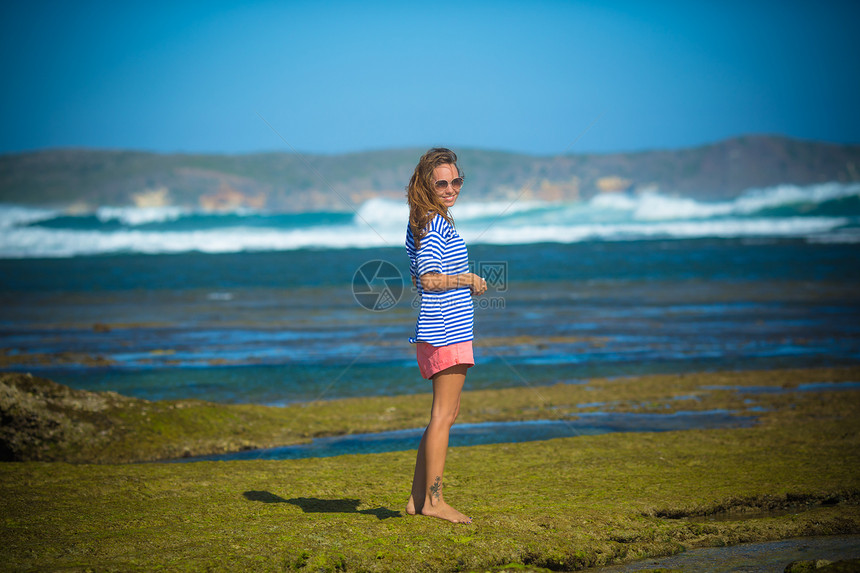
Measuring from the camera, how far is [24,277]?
48500mm

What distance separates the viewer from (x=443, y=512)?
450cm

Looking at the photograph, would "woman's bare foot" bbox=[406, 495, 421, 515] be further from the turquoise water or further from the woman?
the turquoise water

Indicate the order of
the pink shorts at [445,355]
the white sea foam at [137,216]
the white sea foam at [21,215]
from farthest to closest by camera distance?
the white sea foam at [137,216], the white sea foam at [21,215], the pink shorts at [445,355]

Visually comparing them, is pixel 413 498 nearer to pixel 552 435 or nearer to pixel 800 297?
pixel 552 435

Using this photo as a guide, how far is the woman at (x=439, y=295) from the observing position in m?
4.23

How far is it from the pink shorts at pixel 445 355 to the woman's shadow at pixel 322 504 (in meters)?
1.00

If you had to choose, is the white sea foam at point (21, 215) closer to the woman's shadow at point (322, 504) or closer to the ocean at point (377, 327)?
the ocean at point (377, 327)

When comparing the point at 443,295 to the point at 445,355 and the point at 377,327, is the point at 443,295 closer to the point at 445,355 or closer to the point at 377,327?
the point at 445,355

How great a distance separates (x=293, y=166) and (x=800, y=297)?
151135 millimetres

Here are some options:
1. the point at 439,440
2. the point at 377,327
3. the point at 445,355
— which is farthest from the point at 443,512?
the point at 377,327

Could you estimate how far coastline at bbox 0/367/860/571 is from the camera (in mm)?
4051

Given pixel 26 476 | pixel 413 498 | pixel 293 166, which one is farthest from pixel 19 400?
pixel 293 166

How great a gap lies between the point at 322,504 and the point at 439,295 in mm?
1725

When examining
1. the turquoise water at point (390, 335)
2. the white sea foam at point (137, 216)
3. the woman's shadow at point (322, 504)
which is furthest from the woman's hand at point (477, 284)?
the white sea foam at point (137, 216)
